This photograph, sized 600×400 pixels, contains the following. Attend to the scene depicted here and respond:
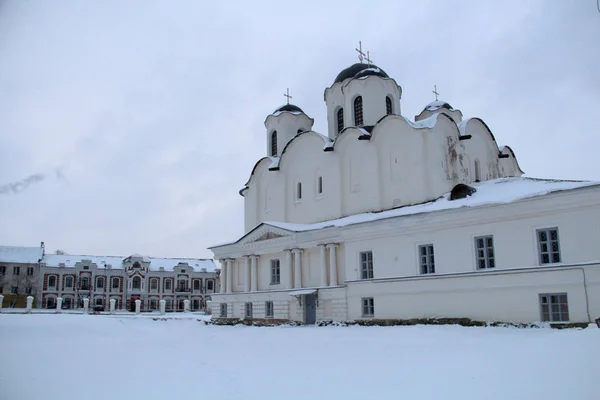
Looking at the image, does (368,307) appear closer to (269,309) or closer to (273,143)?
(269,309)

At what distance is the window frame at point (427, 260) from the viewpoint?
20.6 metres

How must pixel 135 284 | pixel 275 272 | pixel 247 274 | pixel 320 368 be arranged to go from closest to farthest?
pixel 320 368
pixel 275 272
pixel 247 274
pixel 135 284

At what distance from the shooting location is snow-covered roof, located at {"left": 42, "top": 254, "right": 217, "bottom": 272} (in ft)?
199

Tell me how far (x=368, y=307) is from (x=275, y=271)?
23.2 feet

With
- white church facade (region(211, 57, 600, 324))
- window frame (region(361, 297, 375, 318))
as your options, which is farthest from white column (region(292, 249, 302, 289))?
window frame (region(361, 297, 375, 318))

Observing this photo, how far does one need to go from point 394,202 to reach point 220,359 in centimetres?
1529

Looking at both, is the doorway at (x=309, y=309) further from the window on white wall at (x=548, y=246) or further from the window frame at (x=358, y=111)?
the window on white wall at (x=548, y=246)

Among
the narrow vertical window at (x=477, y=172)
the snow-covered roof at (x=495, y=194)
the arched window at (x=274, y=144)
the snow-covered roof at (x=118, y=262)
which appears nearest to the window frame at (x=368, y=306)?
the snow-covered roof at (x=495, y=194)

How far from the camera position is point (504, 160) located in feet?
101

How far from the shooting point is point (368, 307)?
2252 centimetres

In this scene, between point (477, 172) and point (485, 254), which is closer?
point (485, 254)

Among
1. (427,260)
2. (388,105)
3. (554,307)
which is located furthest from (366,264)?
(388,105)

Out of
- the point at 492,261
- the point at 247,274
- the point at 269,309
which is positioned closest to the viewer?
the point at 492,261

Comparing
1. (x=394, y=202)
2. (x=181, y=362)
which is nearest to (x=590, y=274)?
(x=394, y=202)
